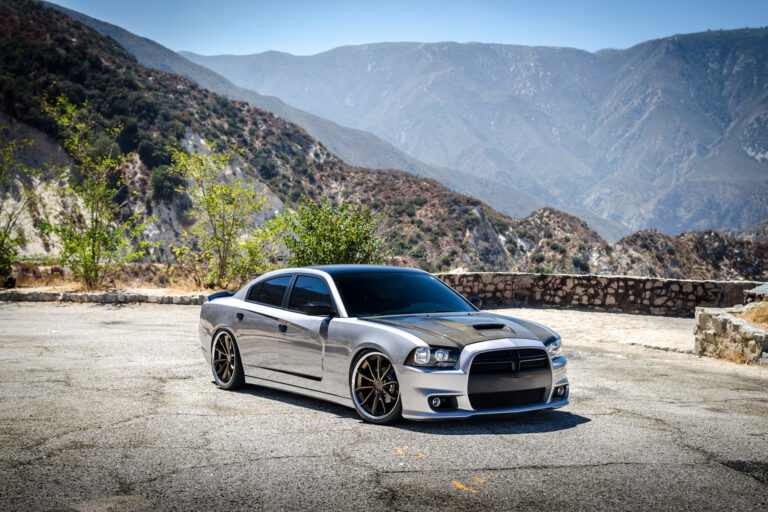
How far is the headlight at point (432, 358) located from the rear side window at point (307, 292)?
1.40 m

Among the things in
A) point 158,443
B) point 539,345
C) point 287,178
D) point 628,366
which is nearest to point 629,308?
point 628,366

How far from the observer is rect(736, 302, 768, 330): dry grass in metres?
13.1

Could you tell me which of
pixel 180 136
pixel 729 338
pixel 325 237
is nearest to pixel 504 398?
pixel 729 338

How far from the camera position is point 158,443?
5711mm

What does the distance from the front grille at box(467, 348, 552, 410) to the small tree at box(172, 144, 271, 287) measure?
1379 centimetres

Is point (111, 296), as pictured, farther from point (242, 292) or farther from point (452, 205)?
point (452, 205)

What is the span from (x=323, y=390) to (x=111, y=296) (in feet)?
42.5

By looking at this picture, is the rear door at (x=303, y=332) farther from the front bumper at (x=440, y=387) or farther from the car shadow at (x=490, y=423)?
the front bumper at (x=440, y=387)

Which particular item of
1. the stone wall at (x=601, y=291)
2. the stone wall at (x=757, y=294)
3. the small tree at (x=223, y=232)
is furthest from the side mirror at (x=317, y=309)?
the stone wall at (x=601, y=291)

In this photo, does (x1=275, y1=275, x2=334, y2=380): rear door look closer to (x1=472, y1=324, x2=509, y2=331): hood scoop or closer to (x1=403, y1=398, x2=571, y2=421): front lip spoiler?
(x1=403, y1=398, x2=571, y2=421): front lip spoiler

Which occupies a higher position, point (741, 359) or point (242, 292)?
point (242, 292)

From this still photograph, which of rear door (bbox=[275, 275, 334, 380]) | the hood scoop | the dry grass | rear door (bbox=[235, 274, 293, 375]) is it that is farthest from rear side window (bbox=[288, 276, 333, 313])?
the dry grass

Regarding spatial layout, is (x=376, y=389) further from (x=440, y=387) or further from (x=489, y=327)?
(x=489, y=327)

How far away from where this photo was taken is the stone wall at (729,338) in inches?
462
